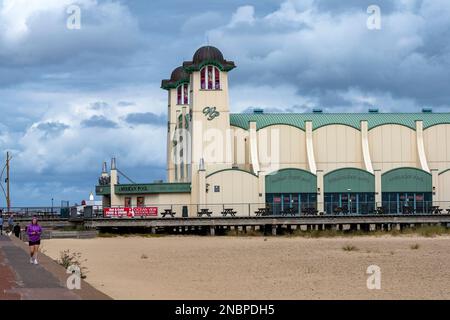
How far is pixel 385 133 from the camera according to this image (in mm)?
79125

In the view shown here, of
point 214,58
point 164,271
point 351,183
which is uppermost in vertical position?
point 214,58

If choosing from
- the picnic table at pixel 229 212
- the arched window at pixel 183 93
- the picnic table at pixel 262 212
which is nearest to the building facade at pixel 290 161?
the picnic table at pixel 262 212

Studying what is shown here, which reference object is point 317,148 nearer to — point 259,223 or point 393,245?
point 259,223

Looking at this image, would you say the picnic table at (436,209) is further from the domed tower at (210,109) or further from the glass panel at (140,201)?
the glass panel at (140,201)

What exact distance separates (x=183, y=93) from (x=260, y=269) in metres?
55.5

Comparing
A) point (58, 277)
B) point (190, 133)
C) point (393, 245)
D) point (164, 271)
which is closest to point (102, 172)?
point (190, 133)

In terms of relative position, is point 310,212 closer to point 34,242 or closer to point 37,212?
point 37,212

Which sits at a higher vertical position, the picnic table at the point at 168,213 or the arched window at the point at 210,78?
the arched window at the point at 210,78

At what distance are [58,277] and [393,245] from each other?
2775 centimetres

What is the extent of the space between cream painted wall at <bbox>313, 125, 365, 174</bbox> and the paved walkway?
4822 centimetres

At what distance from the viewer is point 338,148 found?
3088 inches

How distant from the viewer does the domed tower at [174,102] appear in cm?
8438

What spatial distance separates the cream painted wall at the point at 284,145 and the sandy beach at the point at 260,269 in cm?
2393

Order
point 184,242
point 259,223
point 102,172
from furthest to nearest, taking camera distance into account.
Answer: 1. point 102,172
2. point 259,223
3. point 184,242
